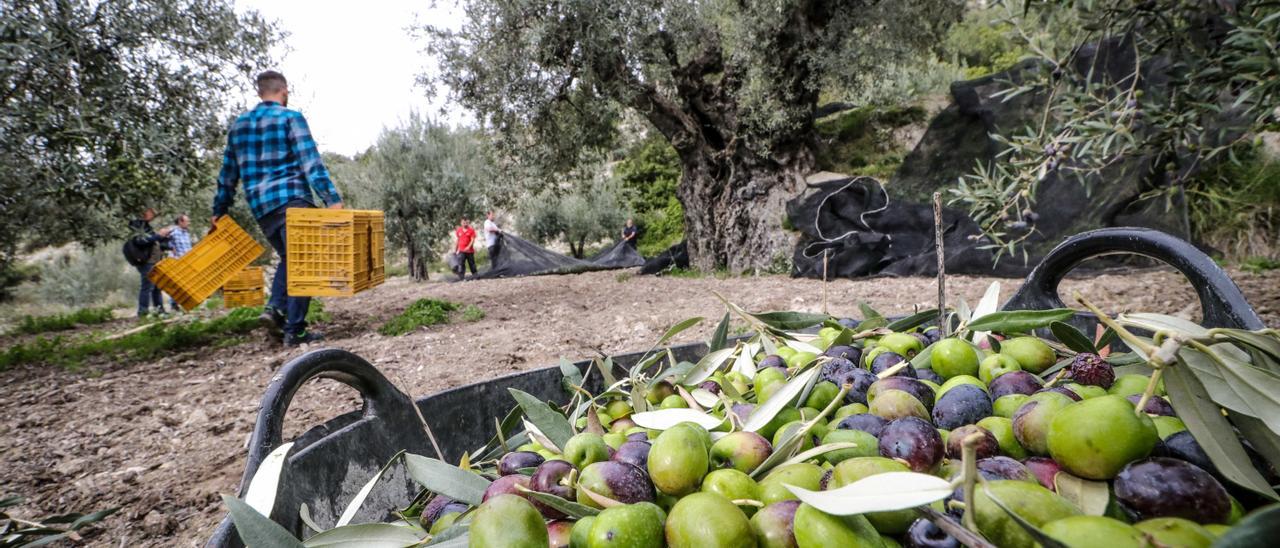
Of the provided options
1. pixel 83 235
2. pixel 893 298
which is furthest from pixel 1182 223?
pixel 83 235

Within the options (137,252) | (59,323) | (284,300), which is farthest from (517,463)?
(59,323)

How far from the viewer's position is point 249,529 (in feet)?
1.83

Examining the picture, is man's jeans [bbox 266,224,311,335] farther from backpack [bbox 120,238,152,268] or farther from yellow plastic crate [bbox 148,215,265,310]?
backpack [bbox 120,238,152,268]

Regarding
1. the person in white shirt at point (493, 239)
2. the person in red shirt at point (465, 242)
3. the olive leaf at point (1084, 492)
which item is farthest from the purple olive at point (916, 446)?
the person in red shirt at point (465, 242)

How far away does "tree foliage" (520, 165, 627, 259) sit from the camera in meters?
19.8

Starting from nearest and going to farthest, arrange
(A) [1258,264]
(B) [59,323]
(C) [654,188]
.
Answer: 1. (A) [1258,264]
2. (B) [59,323]
3. (C) [654,188]

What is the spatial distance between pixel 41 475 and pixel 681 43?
776cm

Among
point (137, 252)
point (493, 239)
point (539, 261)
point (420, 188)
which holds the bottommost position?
point (539, 261)

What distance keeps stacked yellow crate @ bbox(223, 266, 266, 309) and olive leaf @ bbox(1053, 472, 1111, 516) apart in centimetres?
992

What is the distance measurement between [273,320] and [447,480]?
5011 millimetres

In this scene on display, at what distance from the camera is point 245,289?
8789mm

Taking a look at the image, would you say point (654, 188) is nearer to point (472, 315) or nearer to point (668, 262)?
point (668, 262)

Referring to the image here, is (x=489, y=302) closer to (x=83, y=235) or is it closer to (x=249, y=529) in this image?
(x=83, y=235)

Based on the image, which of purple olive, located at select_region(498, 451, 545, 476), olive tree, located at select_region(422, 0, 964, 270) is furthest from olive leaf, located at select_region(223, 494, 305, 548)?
olive tree, located at select_region(422, 0, 964, 270)
